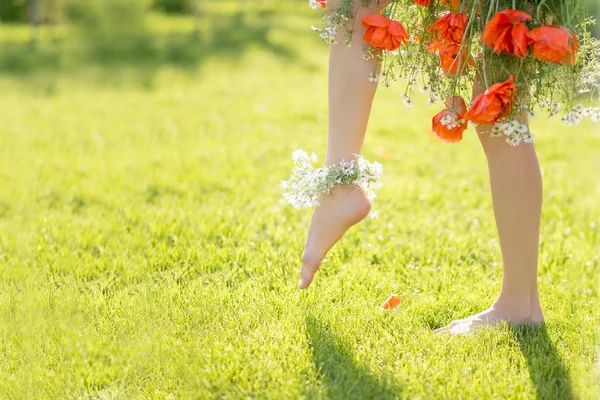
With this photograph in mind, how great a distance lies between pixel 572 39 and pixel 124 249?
1.84m

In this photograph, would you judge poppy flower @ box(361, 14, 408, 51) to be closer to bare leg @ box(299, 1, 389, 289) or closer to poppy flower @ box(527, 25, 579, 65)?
bare leg @ box(299, 1, 389, 289)

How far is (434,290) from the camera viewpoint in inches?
97.7

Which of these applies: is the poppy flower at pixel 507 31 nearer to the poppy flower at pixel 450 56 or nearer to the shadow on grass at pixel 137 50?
the poppy flower at pixel 450 56

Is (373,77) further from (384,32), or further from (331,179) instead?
(331,179)

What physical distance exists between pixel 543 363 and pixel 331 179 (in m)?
0.78

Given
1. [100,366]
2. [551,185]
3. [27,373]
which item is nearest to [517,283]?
[100,366]

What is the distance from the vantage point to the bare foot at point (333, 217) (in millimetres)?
2125

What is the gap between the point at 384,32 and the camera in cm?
194

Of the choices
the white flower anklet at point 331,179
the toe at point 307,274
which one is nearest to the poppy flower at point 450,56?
the white flower anklet at point 331,179

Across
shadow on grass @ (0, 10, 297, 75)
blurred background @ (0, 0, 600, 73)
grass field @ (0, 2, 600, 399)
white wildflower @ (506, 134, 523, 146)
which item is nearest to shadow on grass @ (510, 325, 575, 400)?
grass field @ (0, 2, 600, 399)

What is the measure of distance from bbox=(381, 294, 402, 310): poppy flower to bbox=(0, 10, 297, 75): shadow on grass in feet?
21.2

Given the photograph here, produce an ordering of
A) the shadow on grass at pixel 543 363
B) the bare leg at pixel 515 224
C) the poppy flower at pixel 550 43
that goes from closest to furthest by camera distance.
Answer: the poppy flower at pixel 550 43 → the shadow on grass at pixel 543 363 → the bare leg at pixel 515 224

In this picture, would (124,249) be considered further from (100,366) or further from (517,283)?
(517,283)

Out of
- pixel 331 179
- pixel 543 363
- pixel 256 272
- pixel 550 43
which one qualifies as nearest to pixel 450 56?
pixel 550 43
